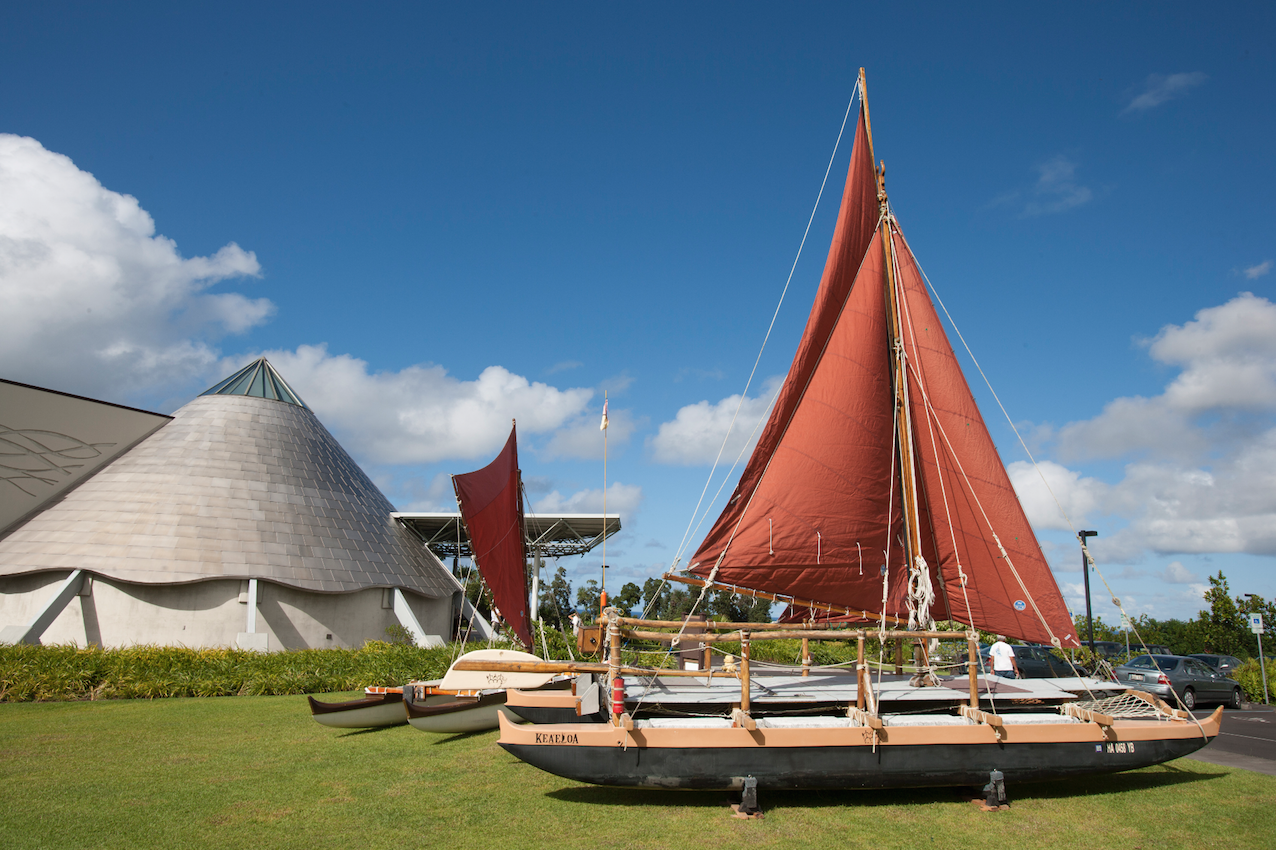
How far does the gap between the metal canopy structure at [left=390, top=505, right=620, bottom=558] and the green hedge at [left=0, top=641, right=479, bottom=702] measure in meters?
10.0

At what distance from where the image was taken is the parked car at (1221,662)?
770 inches

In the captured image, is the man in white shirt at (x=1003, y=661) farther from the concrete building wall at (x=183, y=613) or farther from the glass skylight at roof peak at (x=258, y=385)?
the glass skylight at roof peak at (x=258, y=385)

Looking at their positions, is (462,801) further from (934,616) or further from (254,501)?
(254,501)

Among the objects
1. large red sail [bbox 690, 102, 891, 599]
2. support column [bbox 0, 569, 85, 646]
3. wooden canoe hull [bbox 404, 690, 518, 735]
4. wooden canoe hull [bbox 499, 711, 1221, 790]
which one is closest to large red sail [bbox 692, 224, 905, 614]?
large red sail [bbox 690, 102, 891, 599]

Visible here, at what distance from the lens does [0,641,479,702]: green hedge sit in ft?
53.7

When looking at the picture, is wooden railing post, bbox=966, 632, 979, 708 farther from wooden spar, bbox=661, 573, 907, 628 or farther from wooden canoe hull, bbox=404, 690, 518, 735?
wooden canoe hull, bbox=404, 690, 518, 735

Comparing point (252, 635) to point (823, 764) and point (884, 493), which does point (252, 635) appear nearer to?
point (884, 493)

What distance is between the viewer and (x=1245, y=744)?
12.0m

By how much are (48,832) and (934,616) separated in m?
10.7

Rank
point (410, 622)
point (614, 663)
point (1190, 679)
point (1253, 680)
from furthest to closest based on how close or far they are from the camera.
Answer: point (410, 622) < point (1253, 680) < point (1190, 679) < point (614, 663)

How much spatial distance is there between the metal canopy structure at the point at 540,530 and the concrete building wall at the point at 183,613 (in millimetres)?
5405

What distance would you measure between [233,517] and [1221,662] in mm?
31776

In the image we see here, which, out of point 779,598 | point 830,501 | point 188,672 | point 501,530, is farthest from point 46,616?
point 830,501

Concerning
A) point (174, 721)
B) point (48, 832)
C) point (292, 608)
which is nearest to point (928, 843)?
point (48, 832)
